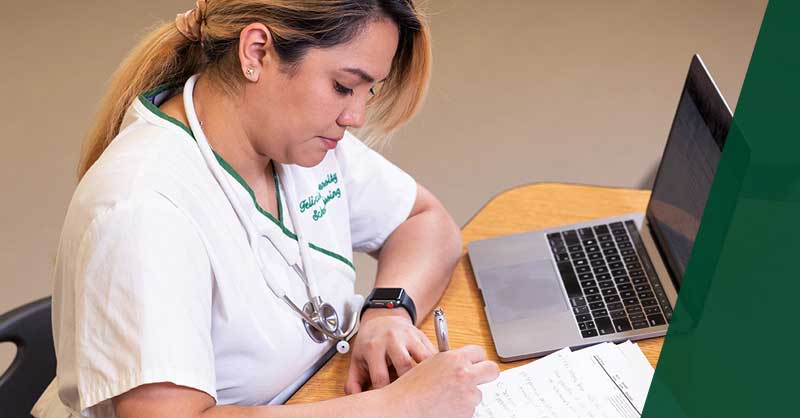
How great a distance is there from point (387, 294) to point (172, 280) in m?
0.42

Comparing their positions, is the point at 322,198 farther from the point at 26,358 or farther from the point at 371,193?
the point at 26,358

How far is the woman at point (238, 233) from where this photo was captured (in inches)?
39.2

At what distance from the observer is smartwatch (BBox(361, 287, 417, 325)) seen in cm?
133

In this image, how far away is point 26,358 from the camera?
4.44ft

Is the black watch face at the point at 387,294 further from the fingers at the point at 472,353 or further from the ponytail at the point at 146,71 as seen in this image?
the ponytail at the point at 146,71

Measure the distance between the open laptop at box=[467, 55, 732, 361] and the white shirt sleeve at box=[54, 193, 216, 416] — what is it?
1.51 feet

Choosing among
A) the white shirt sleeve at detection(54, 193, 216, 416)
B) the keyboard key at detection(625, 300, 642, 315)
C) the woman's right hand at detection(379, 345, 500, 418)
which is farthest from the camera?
the keyboard key at detection(625, 300, 642, 315)

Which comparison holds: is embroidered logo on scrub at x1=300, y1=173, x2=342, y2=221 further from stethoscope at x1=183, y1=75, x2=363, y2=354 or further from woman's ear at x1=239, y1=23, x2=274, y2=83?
woman's ear at x1=239, y1=23, x2=274, y2=83

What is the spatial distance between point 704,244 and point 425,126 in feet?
9.05

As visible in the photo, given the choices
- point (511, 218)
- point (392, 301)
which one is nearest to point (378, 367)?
point (392, 301)

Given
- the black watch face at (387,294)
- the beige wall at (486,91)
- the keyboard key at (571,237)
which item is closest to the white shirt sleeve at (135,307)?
the black watch face at (387,294)

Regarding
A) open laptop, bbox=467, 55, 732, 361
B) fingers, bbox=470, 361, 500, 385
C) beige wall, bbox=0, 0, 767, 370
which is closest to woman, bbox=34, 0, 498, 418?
fingers, bbox=470, 361, 500, 385

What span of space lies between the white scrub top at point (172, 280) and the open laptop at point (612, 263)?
0.27 meters

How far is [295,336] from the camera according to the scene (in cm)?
123
